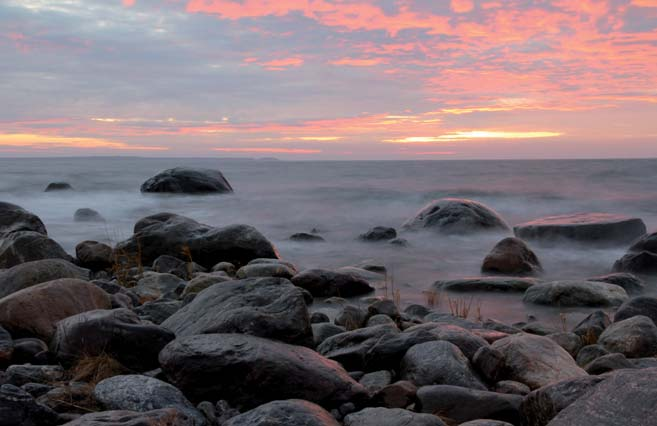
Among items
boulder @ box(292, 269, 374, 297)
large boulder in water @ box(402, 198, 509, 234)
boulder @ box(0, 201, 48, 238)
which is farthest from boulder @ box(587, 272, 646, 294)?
boulder @ box(0, 201, 48, 238)

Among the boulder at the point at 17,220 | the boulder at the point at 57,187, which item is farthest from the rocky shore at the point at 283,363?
the boulder at the point at 57,187

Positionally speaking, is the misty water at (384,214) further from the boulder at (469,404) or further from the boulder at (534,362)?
the boulder at (469,404)

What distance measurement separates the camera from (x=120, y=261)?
33.2 ft

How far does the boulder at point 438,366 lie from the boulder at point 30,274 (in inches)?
145

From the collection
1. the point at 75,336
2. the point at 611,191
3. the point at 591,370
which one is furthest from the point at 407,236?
the point at 611,191

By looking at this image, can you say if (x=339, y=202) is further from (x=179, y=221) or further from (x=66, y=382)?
(x=66, y=382)

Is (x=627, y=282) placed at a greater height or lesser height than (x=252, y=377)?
lesser

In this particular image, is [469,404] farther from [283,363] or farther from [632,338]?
[632,338]

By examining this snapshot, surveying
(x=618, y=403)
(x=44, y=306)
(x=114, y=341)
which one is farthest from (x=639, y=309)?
(x=44, y=306)

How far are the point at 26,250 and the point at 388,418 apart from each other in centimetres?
734

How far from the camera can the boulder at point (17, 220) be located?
12.7 meters

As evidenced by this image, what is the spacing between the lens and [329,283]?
8727 millimetres

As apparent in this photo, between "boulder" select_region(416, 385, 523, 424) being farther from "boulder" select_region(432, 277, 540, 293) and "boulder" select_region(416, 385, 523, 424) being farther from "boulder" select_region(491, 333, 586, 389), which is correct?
"boulder" select_region(432, 277, 540, 293)

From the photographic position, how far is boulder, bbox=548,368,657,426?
290 cm
